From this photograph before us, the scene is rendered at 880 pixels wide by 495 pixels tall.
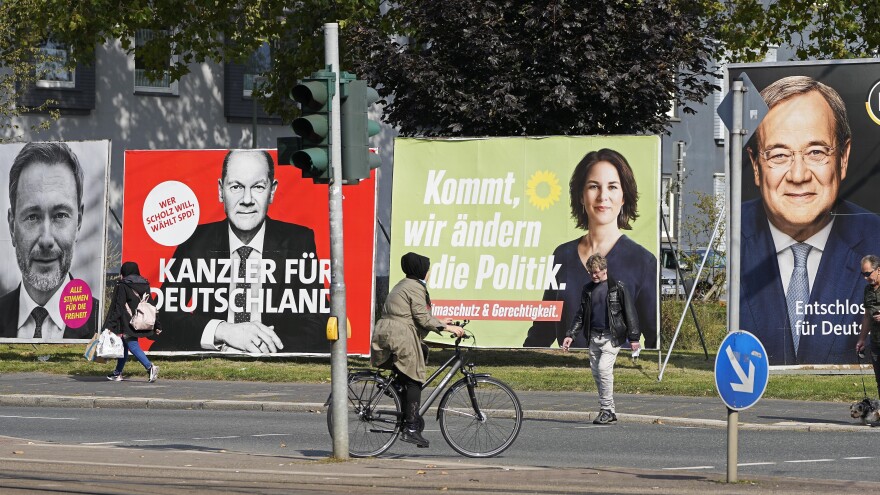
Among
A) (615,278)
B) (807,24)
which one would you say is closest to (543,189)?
(615,278)

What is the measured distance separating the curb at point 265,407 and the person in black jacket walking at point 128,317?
2442 mm

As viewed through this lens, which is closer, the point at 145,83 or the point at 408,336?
the point at 408,336

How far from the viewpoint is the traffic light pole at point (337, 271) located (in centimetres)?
1136

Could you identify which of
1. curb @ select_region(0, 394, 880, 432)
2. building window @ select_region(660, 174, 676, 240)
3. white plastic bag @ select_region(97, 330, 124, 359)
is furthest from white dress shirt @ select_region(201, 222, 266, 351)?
building window @ select_region(660, 174, 676, 240)

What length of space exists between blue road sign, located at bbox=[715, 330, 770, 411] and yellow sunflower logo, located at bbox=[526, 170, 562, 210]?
1163 centimetres

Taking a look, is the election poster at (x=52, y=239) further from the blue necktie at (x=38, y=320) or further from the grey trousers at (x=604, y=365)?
the grey trousers at (x=604, y=365)

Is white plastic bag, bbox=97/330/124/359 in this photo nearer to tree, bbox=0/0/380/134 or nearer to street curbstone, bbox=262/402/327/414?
street curbstone, bbox=262/402/327/414

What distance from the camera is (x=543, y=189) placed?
21672mm

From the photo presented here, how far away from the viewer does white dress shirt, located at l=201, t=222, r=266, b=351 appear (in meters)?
22.9

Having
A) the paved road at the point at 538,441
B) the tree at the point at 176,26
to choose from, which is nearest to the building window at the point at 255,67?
the tree at the point at 176,26

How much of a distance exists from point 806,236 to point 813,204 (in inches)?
18.5

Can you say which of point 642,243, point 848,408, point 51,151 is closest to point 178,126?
point 51,151

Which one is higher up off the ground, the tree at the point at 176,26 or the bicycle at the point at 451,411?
the tree at the point at 176,26

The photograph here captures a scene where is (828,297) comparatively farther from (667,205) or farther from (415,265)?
(667,205)
